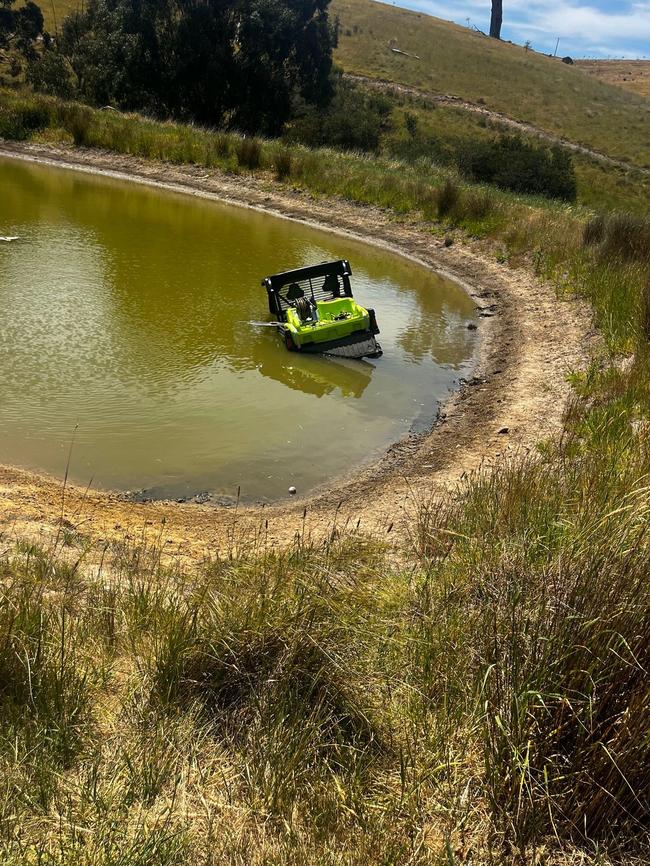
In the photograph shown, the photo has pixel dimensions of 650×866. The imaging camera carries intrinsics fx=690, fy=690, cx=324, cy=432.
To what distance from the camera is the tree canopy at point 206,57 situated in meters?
30.8

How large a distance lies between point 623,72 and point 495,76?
1931 inches

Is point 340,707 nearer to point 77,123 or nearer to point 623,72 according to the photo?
point 77,123

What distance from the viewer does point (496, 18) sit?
87.8 metres

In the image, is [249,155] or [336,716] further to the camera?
[249,155]

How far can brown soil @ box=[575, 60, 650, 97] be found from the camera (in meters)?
93.4

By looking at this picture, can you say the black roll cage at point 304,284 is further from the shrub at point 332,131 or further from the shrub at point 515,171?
the shrub at point 332,131

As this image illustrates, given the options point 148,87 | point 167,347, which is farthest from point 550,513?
point 148,87

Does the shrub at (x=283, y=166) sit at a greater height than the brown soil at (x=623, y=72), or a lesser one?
lesser

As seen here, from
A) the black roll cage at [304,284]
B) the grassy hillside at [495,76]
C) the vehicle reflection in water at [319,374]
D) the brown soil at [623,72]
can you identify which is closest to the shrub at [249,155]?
the black roll cage at [304,284]

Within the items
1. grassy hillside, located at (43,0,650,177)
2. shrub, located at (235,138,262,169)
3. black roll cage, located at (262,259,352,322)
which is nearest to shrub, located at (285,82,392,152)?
shrub, located at (235,138,262,169)

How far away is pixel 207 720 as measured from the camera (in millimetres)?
3094

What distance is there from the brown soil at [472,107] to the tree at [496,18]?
35486mm

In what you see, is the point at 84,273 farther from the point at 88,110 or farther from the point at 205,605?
the point at 88,110

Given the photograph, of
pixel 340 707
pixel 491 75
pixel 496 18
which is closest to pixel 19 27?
pixel 491 75
